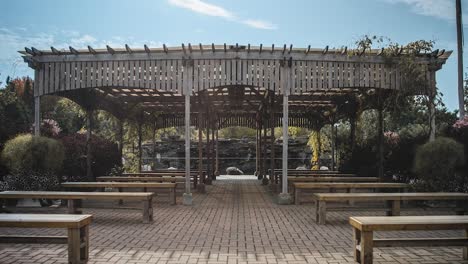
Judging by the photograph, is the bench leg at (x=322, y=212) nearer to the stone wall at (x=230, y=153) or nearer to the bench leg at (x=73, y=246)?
the bench leg at (x=73, y=246)

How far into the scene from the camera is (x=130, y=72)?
10.0m

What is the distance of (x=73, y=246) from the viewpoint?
4332mm

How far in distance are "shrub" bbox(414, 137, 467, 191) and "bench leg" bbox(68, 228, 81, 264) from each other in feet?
24.3

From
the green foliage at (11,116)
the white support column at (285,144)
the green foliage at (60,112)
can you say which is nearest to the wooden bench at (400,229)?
the white support column at (285,144)

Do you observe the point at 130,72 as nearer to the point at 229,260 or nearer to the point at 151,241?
the point at 151,241

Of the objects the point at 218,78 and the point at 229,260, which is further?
the point at 218,78

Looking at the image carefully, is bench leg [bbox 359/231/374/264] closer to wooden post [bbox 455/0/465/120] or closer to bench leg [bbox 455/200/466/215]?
bench leg [bbox 455/200/466/215]

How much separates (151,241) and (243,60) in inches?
212

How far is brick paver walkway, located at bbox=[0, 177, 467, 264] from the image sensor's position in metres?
4.82

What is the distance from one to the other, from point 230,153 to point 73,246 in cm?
2123

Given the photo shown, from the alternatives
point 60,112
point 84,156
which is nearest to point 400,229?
point 84,156

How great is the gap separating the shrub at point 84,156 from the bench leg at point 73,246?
7.94 meters

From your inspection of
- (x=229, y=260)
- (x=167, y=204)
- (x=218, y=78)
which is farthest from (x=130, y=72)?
(x=229, y=260)

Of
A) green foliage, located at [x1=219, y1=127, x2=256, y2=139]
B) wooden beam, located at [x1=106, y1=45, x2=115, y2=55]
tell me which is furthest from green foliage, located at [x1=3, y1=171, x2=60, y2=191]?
green foliage, located at [x1=219, y1=127, x2=256, y2=139]
